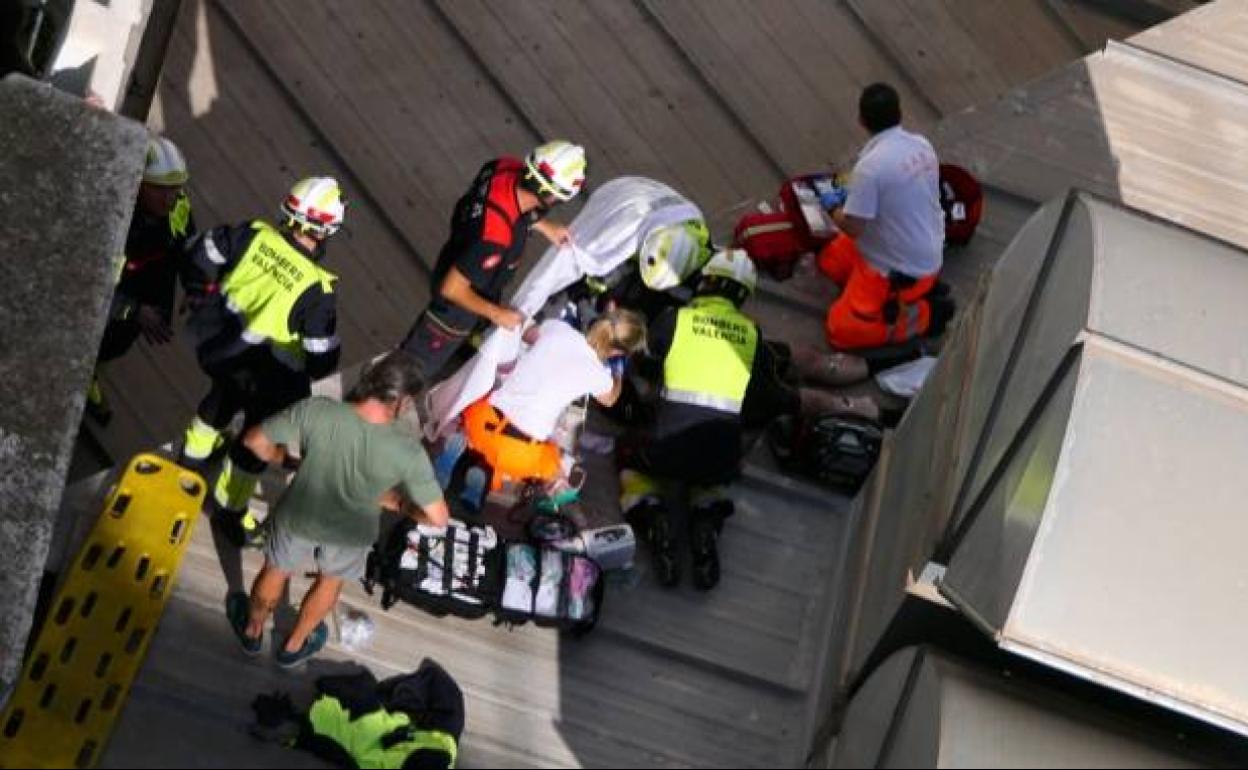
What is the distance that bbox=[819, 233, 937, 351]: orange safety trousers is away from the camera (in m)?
8.15

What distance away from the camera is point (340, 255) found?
1073 centimetres

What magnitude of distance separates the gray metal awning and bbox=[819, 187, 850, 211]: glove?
8.13ft

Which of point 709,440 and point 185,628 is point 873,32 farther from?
point 185,628

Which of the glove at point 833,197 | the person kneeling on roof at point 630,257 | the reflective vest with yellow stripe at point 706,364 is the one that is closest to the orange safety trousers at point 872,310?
the glove at point 833,197

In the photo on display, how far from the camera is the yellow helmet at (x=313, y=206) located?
718 cm

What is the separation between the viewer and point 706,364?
721cm

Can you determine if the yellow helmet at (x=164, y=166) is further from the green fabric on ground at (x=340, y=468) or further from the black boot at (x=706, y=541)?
the black boot at (x=706, y=541)

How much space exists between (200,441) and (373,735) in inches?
57.6

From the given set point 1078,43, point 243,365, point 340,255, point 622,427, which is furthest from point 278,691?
point 1078,43

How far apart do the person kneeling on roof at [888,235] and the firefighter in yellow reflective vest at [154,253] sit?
277 cm

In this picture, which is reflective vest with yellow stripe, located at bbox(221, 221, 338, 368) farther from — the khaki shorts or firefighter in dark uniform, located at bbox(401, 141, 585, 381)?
the khaki shorts

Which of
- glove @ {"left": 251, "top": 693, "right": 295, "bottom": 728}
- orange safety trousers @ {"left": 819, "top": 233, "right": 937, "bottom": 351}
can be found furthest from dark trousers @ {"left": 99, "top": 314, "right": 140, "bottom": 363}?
orange safety trousers @ {"left": 819, "top": 233, "right": 937, "bottom": 351}

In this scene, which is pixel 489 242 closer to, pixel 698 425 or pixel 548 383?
pixel 548 383

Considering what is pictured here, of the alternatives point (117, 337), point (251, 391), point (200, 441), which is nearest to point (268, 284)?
point (251, 391)
